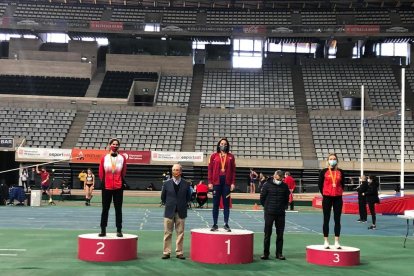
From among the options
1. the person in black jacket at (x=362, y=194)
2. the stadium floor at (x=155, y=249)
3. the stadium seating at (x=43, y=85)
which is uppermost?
the stadium seating at (x=43, y=85)

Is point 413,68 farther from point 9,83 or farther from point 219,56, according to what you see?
point 9,83

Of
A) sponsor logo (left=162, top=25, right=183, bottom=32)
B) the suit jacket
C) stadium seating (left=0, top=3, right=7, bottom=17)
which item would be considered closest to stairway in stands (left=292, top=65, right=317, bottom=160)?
sponsor logo (left=162, top=25, right=183, bottom=32)

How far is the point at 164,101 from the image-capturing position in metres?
39.5

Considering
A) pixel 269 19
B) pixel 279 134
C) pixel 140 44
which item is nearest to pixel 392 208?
pixel 279 134

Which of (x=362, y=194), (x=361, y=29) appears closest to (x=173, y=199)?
(x=362, y=194)

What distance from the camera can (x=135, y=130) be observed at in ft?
117

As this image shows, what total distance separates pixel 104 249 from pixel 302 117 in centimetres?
3079

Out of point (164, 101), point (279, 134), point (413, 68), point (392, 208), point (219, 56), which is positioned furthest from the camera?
point (219, 56)

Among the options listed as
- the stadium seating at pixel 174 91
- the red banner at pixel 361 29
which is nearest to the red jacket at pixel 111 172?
the stadium seating at pixel 174 91

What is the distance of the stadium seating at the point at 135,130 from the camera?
3384 cm

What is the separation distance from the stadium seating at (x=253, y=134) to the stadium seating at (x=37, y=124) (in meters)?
9.09

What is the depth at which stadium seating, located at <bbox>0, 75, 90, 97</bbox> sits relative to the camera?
39.1 m

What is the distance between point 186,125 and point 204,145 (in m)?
3.48

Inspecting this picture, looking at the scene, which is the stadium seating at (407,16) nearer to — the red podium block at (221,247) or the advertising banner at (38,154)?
the advertising banner at (38,154)
